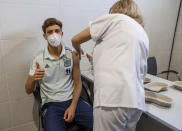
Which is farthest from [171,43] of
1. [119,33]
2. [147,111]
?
[119,33]

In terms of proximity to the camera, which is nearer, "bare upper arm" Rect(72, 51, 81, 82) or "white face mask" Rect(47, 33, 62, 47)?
"white face mask" Rect(47, 33, 62, 47)

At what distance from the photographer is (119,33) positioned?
2.96 ft

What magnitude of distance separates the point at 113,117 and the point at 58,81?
0.66 metres

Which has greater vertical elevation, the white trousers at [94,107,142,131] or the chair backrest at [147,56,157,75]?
the chair backrest at [147,56,157,75]

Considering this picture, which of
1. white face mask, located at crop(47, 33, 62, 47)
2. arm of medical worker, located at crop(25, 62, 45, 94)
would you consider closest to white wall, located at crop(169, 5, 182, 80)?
white face mask, located at crop(47, 33, 62, 47)

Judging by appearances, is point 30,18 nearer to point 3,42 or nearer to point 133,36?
point 3,42

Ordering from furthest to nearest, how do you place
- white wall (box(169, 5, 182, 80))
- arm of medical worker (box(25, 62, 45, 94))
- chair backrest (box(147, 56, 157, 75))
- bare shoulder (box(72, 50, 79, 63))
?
1. white wall (box(169, 5, 182, 80))
2. chair backrest (box(147, 56, 157, 75))
3. bare shoulder (box(72, 50, 79, 63))
4. arm of medical worker (box(25, 62, 45, 94))

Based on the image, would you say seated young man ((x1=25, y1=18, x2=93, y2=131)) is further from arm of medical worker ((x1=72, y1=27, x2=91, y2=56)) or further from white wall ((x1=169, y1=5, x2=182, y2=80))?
white wall ((x1=169, y1=5, x2=182, y2=80))

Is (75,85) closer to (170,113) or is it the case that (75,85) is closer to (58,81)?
(58,81)

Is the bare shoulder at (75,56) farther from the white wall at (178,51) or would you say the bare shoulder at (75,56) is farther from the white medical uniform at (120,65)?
the white wall at (178,51)

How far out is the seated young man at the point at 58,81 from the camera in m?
1.30

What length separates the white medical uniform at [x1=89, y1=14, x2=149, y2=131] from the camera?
88 centimetres

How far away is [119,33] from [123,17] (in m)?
0.10

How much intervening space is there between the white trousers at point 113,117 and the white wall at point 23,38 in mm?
1010
